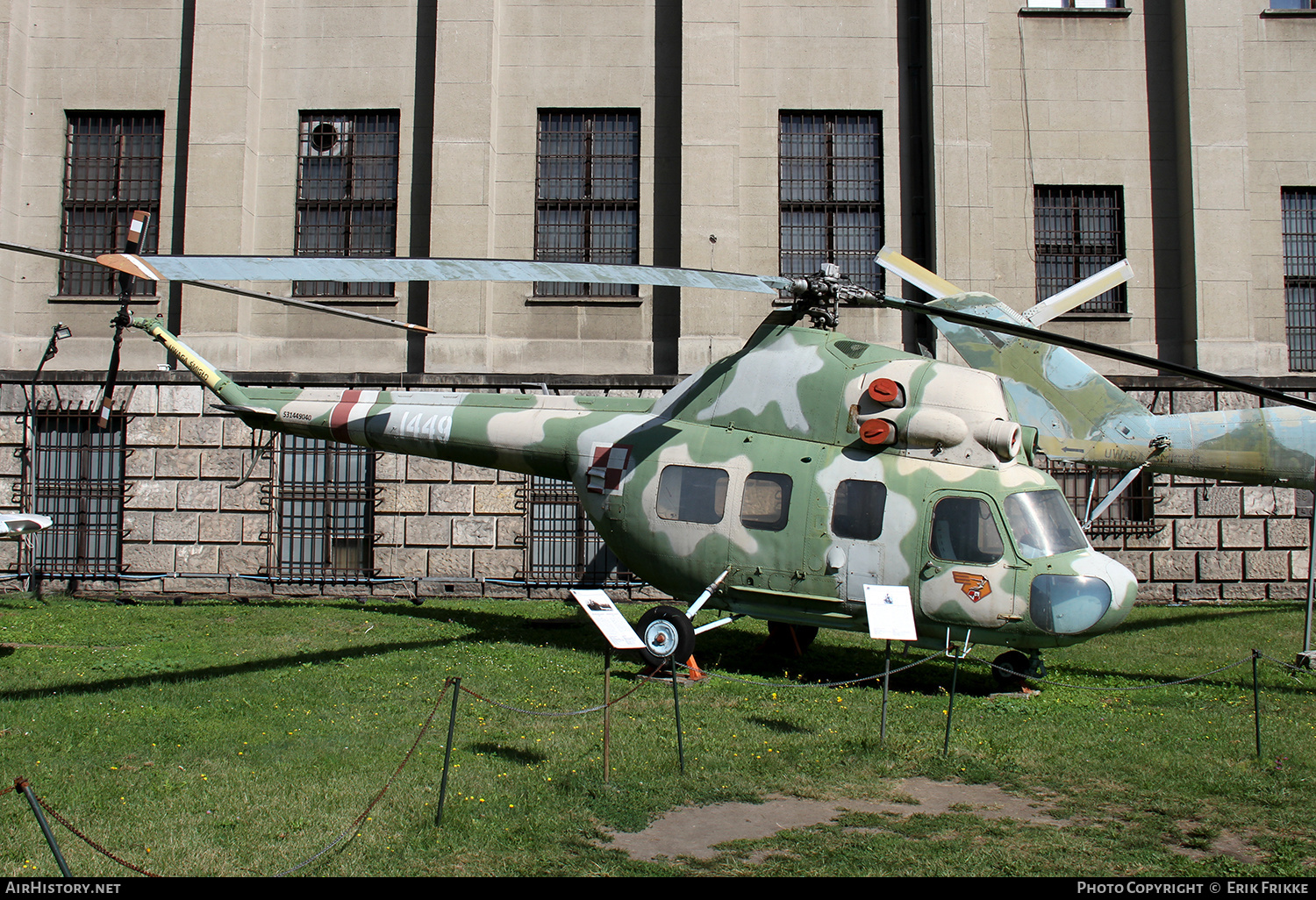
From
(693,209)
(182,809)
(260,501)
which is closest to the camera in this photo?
(182,809)

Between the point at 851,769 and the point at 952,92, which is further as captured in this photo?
the point at 952,92

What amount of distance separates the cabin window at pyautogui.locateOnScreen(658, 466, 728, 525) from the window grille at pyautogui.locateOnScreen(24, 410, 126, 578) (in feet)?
40.2

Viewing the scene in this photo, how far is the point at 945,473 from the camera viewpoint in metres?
9.66

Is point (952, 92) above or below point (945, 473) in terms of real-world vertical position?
above

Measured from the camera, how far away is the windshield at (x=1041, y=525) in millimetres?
9336

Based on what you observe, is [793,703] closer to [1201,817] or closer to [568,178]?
[1201,817]

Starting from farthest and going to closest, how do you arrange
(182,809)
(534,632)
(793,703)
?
(534,632), (793,703), (182,809)

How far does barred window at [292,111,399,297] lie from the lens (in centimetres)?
1927

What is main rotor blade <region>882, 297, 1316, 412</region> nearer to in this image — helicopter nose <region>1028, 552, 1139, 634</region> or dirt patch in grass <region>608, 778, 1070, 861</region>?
helicopter nose <region>1028, 552, 1139, 634</region>

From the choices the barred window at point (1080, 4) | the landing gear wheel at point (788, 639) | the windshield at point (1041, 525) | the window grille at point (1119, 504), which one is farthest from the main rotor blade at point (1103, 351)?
the barred window at point (1080, 4)

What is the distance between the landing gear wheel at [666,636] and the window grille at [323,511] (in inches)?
354

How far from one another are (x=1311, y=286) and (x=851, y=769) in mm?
17699

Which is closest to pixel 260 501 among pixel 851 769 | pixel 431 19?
pixel 431 19

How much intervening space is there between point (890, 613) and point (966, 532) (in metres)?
1.46
